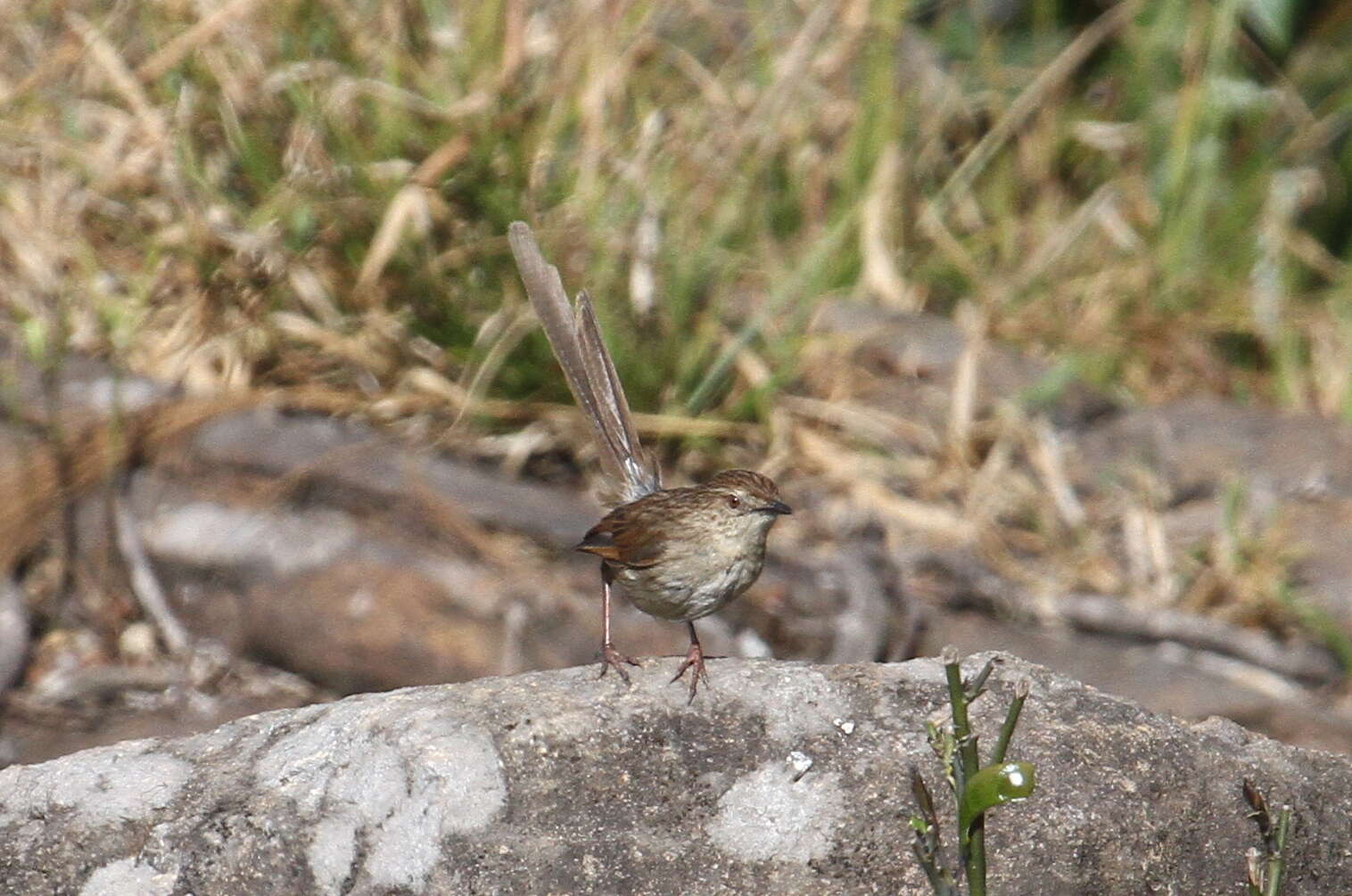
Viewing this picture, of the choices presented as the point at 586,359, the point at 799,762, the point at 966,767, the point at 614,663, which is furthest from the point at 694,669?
the point at 586,359

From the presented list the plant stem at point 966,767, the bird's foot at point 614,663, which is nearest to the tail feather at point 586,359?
the bird's foot at point 614,663

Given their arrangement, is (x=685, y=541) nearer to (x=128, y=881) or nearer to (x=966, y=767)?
(x=128, y=881)

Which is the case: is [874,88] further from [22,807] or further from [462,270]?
[22,807]

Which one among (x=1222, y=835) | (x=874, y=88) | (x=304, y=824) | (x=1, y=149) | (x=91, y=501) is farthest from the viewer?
(x=874, y=88)

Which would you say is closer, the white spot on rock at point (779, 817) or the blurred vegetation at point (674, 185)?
the white spot on rock at point (779, 817)

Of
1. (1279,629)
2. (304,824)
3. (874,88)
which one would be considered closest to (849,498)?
(1279,629)

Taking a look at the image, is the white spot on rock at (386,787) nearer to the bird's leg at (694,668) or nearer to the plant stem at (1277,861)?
the bird's leg at (694,668)
